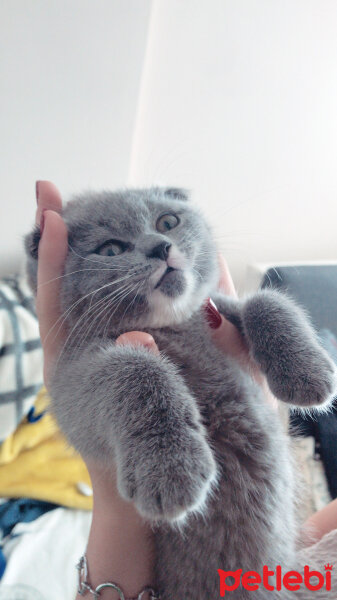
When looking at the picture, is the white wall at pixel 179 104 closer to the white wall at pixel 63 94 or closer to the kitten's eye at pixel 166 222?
the white wall at pixel 63 94

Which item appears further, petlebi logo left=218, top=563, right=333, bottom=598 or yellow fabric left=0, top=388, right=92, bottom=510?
yellow fabric left=0, top=388, right=92, bottom=510

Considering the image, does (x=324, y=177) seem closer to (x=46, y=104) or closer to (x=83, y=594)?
(x=46, y=104)

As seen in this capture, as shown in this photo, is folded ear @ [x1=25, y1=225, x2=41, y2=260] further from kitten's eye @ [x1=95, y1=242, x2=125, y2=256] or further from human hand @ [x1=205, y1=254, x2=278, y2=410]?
human hand @ [x1=205, y1=254, x2=278, y2=410]

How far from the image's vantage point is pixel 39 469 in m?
1.26

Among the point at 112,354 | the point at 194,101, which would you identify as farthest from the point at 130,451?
the point at 194,101

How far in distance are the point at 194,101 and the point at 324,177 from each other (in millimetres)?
791

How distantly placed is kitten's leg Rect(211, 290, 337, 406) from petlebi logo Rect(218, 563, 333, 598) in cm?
26

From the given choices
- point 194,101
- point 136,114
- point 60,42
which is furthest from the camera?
point 194,101

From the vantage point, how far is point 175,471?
0.47m

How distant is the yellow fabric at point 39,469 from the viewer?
4.00 ft

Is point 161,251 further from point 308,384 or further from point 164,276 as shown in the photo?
point 308,384

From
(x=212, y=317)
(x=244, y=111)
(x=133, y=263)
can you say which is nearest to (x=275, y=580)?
(x=212, y=317)

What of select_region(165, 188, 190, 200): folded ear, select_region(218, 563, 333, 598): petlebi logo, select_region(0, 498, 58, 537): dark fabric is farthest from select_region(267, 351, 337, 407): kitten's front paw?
select_region(0, 498, 58, 537): dark fabric

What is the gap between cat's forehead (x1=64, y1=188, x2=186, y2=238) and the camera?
717 millimetres
